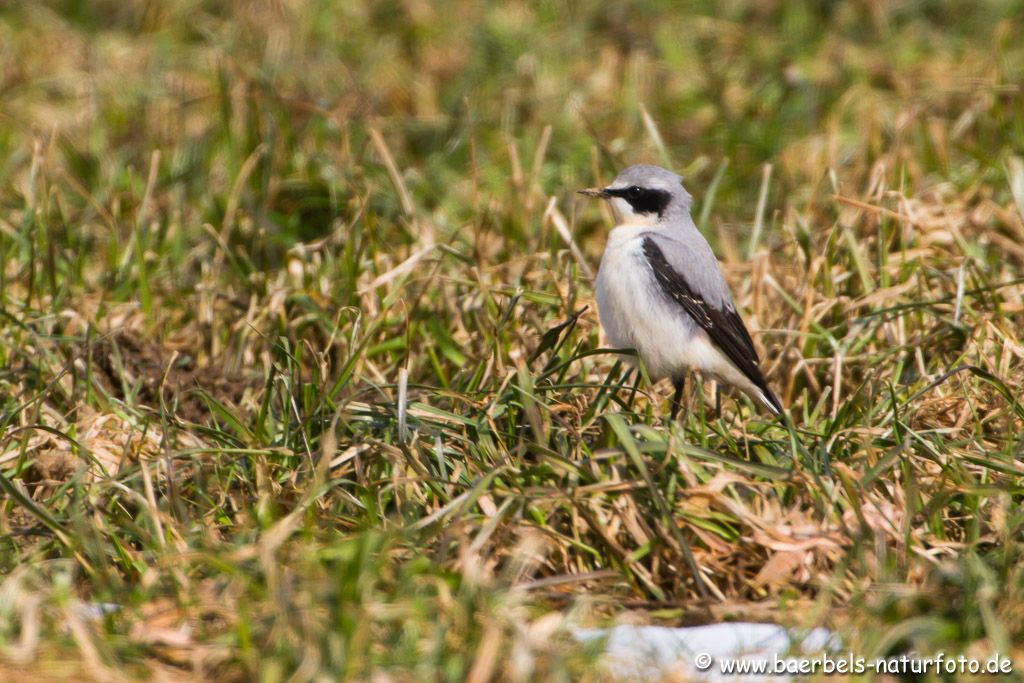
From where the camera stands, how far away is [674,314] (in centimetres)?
552

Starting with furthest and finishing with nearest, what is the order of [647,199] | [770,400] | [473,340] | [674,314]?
[473,340] → [647,199] → [674,314] → [770,400]

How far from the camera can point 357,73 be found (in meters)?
8.98

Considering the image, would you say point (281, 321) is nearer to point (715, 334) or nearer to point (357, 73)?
point (715, 334)

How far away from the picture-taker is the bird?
17.8ft

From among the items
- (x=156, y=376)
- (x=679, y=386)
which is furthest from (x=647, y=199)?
(x=156, y=376)

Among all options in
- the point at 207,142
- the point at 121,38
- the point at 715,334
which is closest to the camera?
the point at 715,334

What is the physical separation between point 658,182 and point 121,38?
5.42m

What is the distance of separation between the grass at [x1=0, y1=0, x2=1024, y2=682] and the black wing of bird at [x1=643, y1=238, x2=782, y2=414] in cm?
34

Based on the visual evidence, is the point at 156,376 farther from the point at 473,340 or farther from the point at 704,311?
the point at 704,311

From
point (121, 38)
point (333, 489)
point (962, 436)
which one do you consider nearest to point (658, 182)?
point (962, 436)

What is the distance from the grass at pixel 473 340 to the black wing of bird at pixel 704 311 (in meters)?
0.34

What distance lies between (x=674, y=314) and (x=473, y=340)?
103cm

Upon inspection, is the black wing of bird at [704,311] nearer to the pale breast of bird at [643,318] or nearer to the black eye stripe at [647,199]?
the pale breast of bird at [643,318]

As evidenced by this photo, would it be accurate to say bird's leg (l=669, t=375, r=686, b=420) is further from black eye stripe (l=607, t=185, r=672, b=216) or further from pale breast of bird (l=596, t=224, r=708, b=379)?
black eye stripe (l=607, t=185, r=672, b=216)
